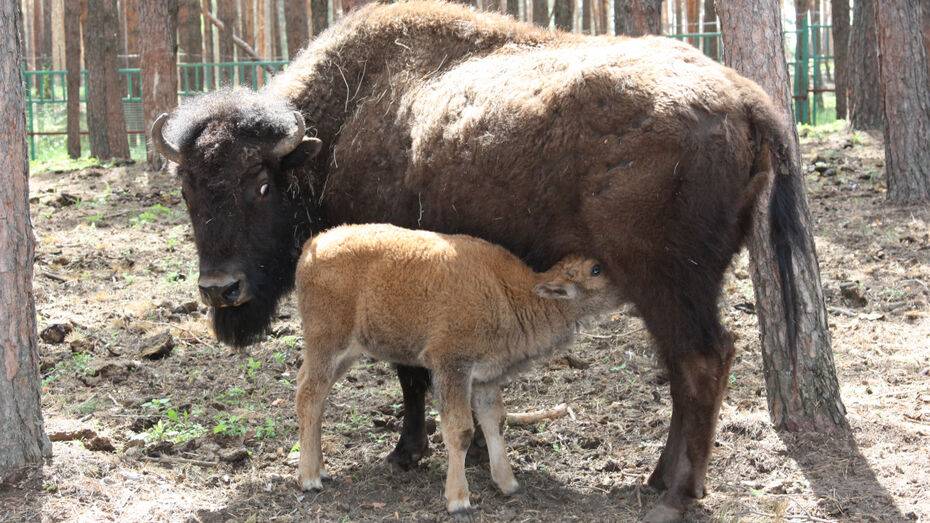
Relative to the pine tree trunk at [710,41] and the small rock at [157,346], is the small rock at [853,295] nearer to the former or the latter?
the small rock at [157,346]

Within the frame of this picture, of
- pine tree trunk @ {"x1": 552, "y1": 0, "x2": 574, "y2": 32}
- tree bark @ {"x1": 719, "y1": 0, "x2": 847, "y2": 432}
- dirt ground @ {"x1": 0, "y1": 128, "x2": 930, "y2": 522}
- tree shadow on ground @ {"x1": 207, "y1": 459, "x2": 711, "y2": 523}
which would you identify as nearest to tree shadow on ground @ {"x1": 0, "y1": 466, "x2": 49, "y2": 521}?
dirt ground @ {"x1": 0, "y1": 128, "x2": 930, "y2": 522}

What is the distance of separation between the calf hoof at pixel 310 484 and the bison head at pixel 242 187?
1.19 meters

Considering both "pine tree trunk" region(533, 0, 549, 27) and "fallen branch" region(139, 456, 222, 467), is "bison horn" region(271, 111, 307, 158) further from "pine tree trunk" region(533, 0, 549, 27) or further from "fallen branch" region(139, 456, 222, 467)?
"pine tree trunk" region(533, 0, 549, 27)

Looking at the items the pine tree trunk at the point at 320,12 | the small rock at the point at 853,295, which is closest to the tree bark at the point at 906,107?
the small rock at the point at 853,295

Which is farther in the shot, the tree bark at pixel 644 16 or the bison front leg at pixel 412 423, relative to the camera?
the tree bark at pixel 644 16

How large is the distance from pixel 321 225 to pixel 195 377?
1.63 meters

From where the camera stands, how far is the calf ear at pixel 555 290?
4898mm

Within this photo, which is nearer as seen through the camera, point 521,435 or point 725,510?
point 725,510

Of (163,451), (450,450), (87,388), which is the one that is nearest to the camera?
(450,450)

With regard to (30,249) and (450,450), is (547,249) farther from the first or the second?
(30,249)

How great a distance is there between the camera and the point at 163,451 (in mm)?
5609

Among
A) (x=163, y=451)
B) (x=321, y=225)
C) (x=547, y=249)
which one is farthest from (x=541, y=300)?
(x=163, y=451)

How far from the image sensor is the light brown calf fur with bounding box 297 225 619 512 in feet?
15.8

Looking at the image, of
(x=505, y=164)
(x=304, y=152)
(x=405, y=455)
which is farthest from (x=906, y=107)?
(x=405, y=455)
